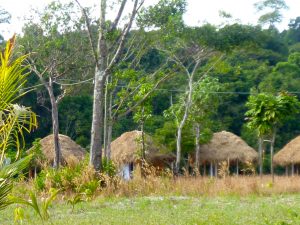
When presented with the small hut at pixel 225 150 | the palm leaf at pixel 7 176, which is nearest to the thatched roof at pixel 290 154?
the small hut at pixel 225 150

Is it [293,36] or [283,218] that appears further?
[293,36]

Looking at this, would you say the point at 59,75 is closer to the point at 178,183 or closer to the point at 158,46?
the point at 158,46

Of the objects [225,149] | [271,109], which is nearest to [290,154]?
[225,149]

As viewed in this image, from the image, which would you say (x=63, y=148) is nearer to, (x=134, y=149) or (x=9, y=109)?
(x=134, y=149)

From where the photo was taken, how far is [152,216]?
936cm

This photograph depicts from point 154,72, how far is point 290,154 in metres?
11.4

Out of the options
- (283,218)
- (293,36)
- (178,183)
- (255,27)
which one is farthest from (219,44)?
(293,36)

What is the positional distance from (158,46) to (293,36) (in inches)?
1155

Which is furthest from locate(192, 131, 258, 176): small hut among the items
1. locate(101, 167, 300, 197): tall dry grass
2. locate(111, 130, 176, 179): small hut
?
locate(101, 167, 300, 197): tall dry grass

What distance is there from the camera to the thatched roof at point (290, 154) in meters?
33.2

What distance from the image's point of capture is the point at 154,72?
24.7 m

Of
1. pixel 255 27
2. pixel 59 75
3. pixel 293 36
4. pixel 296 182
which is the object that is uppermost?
pixel 293 36

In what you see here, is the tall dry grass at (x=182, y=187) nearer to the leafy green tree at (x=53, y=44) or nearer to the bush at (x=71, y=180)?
the bush at (x=71, y=180)

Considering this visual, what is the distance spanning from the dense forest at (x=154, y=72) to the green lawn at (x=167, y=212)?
10.9 feet
